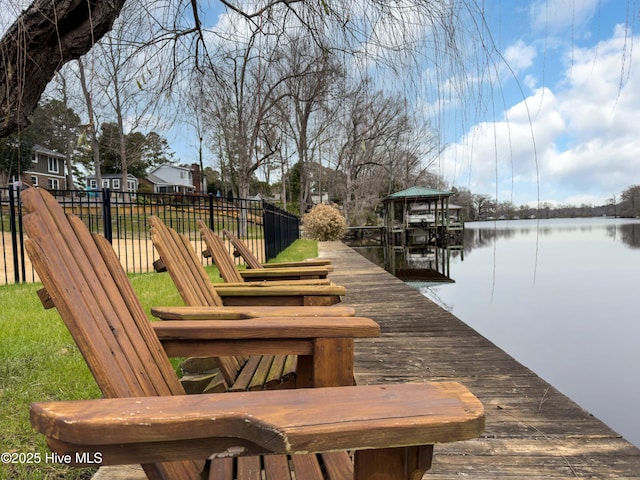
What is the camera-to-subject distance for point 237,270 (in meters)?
3.21

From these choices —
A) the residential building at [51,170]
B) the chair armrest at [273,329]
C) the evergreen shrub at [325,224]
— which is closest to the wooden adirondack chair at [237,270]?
the chair armrest at [273,329]

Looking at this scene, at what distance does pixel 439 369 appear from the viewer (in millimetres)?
2816

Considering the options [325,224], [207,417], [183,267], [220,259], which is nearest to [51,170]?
[325,224]

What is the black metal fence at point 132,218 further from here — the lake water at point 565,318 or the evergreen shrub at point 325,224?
the evergreen shrub at point 325,224

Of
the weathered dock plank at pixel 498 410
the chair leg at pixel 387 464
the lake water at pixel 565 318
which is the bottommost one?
the lake water at pixel 565 318

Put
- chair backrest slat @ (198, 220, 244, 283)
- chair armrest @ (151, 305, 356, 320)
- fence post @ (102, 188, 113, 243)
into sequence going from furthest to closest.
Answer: fence post @ (102, 188, 113, 243) < chair backrest slat @ (198, 220, 244, 283) < chair armrest @ (151, 305, 356, 320)

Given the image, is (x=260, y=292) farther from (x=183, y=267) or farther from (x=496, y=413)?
(x=496, y=413)

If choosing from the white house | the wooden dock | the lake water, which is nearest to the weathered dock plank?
the wooden dock

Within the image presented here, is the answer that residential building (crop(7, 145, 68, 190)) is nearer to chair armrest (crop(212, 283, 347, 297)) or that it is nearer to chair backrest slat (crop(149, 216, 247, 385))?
chair backrest slat (crop(149, 216, 247, 385))

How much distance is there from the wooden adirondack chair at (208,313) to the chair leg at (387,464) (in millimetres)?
749

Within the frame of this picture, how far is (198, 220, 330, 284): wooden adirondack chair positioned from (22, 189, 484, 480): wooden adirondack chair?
5.88ft

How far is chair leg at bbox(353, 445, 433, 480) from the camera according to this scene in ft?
2.47

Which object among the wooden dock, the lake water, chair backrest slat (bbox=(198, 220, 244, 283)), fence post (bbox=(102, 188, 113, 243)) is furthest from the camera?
fence post (bbox=(102, 188, 113, 243))

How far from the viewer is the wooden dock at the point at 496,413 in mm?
1633
